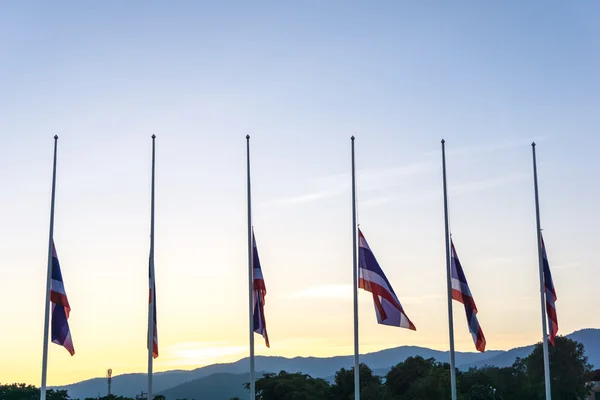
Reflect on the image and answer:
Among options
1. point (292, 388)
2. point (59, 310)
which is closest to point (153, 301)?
point (59, 310)

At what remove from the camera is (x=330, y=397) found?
442ft

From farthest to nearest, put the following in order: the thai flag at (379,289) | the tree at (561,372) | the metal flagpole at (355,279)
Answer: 1. the tree at (561,372)
2. the metal flagpole at (355,279)
3. the thai flag at (379,289)

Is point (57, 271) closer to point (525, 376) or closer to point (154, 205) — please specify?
point (154, 205)

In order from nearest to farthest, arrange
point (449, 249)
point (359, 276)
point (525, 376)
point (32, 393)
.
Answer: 1. point (359, 276)
2. point (449, 249)
3. point (525, 376)
4. point (32, 393)

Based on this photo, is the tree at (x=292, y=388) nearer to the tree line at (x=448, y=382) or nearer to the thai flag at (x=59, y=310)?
the tree line at (x=448, y=382)

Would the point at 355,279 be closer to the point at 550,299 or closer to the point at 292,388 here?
the point at 550,299

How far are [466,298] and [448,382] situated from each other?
301 ft

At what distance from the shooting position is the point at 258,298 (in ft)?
152

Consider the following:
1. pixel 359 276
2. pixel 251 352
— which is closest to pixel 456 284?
pixel 359 276

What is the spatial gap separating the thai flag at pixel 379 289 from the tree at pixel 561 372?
88465 mm

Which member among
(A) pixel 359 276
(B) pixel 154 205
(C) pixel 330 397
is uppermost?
(B) pixel 154 205

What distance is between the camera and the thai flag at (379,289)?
4428 centimetres

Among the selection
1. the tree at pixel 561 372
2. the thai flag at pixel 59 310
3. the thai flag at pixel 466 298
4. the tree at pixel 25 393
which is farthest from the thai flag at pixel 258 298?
the tree at pixel 25 393

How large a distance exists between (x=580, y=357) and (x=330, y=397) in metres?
36.8
